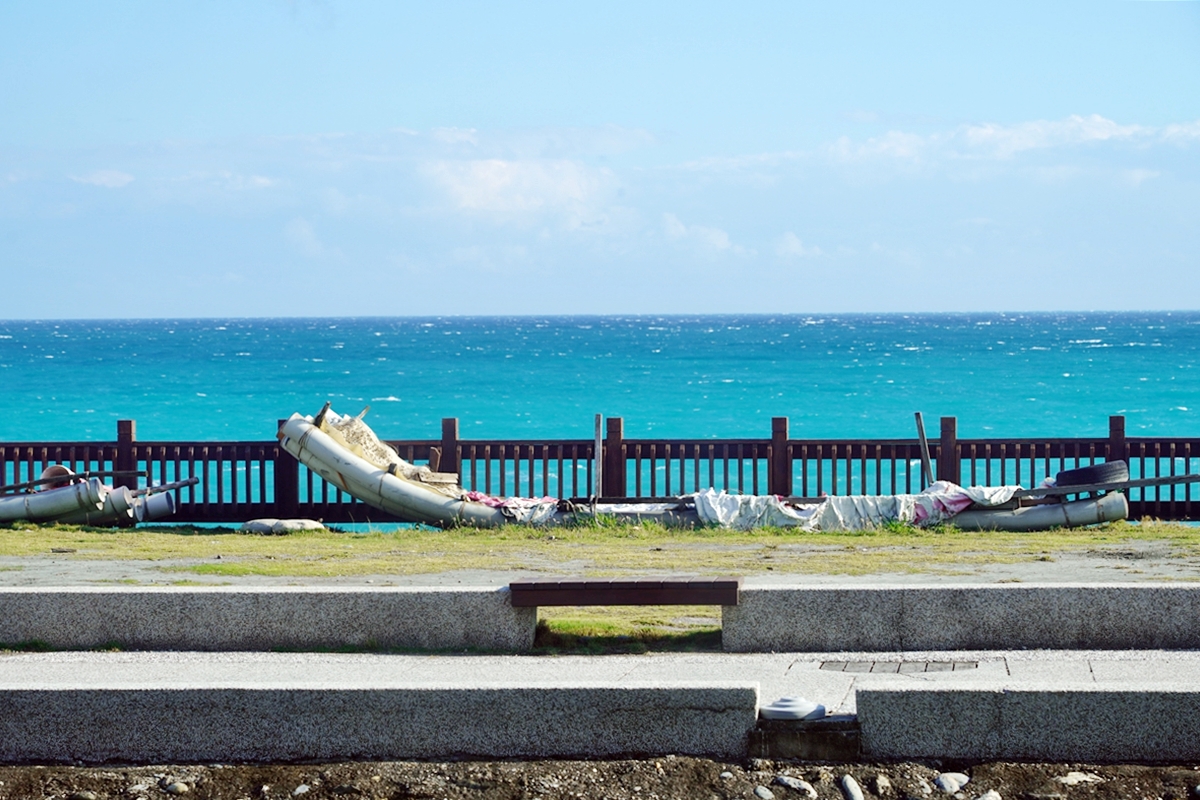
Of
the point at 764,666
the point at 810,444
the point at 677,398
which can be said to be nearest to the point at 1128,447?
the point at 810,444

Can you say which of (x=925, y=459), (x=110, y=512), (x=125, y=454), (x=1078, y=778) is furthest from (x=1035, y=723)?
(x=125, y=454)

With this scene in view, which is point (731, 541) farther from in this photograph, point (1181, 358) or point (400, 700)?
Result: point (1181, 358)

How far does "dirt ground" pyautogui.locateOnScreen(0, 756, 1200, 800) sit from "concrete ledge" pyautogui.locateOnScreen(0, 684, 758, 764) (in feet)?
0.29

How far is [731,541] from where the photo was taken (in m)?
14.4

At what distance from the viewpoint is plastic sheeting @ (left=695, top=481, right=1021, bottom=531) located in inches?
603

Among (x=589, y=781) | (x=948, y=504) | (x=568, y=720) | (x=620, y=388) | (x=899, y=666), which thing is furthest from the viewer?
(x=620, y=388)

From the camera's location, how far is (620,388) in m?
78.4

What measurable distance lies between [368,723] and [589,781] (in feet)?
3.78

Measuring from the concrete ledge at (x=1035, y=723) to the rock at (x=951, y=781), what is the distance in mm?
172

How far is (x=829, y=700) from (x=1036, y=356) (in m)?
101

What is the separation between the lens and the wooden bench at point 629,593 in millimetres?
8484

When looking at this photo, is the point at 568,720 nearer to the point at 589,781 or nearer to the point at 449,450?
the point at 589,781

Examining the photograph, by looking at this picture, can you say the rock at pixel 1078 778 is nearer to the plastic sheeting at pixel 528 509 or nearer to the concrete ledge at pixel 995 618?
the concrete ledge at pixel 995 618

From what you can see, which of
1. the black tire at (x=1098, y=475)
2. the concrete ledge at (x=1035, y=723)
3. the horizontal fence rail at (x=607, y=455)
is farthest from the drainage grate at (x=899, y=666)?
the horizontal fence rail at (x=607, y=455)
